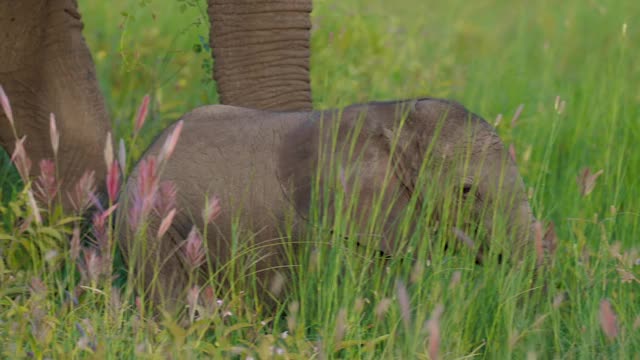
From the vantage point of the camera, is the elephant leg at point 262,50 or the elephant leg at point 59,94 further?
the elephant leg at point 59,94

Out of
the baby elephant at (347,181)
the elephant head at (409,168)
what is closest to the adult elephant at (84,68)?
the baby elephant at (347,181)

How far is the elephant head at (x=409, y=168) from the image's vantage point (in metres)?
3.11

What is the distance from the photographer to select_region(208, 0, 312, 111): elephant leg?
3568mm

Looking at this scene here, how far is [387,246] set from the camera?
10.2 feet

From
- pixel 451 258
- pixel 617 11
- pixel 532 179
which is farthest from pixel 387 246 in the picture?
pixel 617 11

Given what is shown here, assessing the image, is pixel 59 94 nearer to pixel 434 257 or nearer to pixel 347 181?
pixel 347 181

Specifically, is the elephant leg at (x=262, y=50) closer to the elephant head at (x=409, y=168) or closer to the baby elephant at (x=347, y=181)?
the baby elephant at (x=347, y=181)

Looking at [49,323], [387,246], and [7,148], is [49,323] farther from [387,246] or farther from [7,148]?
[7,148]

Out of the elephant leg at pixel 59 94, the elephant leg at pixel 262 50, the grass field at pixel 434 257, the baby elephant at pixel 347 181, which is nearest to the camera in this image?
the grass field at pixel 434 257

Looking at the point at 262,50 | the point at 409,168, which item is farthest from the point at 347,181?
the point at 262,50

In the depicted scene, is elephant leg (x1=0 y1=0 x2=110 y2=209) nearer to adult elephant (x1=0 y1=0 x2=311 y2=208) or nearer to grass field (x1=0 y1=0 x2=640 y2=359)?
adult elephant (x1=0 y1=0 x2=311 y2=208)

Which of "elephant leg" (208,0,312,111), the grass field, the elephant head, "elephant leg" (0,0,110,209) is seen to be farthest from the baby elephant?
"elephant leg" (0,0,110,209)

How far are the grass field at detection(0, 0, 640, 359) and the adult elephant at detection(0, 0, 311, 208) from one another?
0.19 metres

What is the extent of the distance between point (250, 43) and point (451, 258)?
3.09 ft
